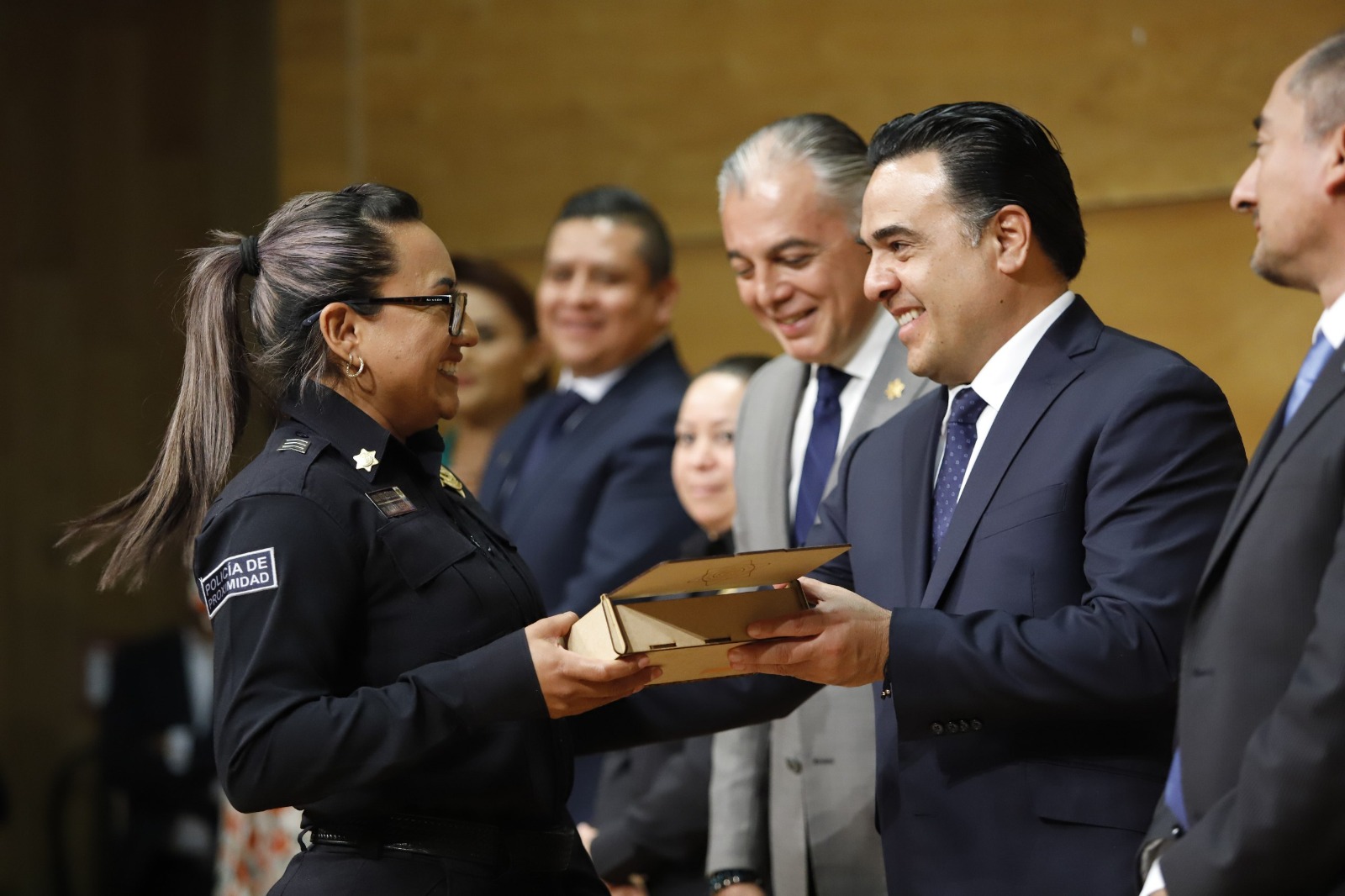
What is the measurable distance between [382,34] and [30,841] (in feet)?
10.8

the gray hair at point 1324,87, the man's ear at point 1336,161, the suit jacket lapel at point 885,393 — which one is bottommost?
the suit jacket lapel at point 885,393

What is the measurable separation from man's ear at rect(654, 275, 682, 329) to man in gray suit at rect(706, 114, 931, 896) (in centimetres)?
90

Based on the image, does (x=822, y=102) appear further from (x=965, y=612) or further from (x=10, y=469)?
(x=10, y=469)

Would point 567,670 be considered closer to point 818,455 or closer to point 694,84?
point 818,455

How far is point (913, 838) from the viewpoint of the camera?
206 centimetres

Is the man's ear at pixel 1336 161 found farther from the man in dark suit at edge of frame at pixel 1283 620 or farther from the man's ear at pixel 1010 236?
the man's ear at pixel 1010 236

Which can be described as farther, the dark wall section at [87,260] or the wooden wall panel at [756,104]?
the dark wall section at [87,260]

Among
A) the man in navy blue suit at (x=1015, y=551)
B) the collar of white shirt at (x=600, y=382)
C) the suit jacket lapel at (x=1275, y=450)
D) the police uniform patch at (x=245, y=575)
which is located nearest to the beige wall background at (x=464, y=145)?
the collar of white shirt at (x=600, y=382)

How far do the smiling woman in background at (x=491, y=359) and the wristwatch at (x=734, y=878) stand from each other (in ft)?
6.06

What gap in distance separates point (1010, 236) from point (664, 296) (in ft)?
6.28

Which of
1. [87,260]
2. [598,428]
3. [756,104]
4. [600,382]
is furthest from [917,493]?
[87,260]

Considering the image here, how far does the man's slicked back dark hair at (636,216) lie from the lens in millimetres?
3955

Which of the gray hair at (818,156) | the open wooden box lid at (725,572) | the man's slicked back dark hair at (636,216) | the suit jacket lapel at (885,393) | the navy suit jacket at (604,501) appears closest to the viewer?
the open wooden box lid at (725,572)

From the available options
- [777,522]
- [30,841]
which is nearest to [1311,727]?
[777,522]
